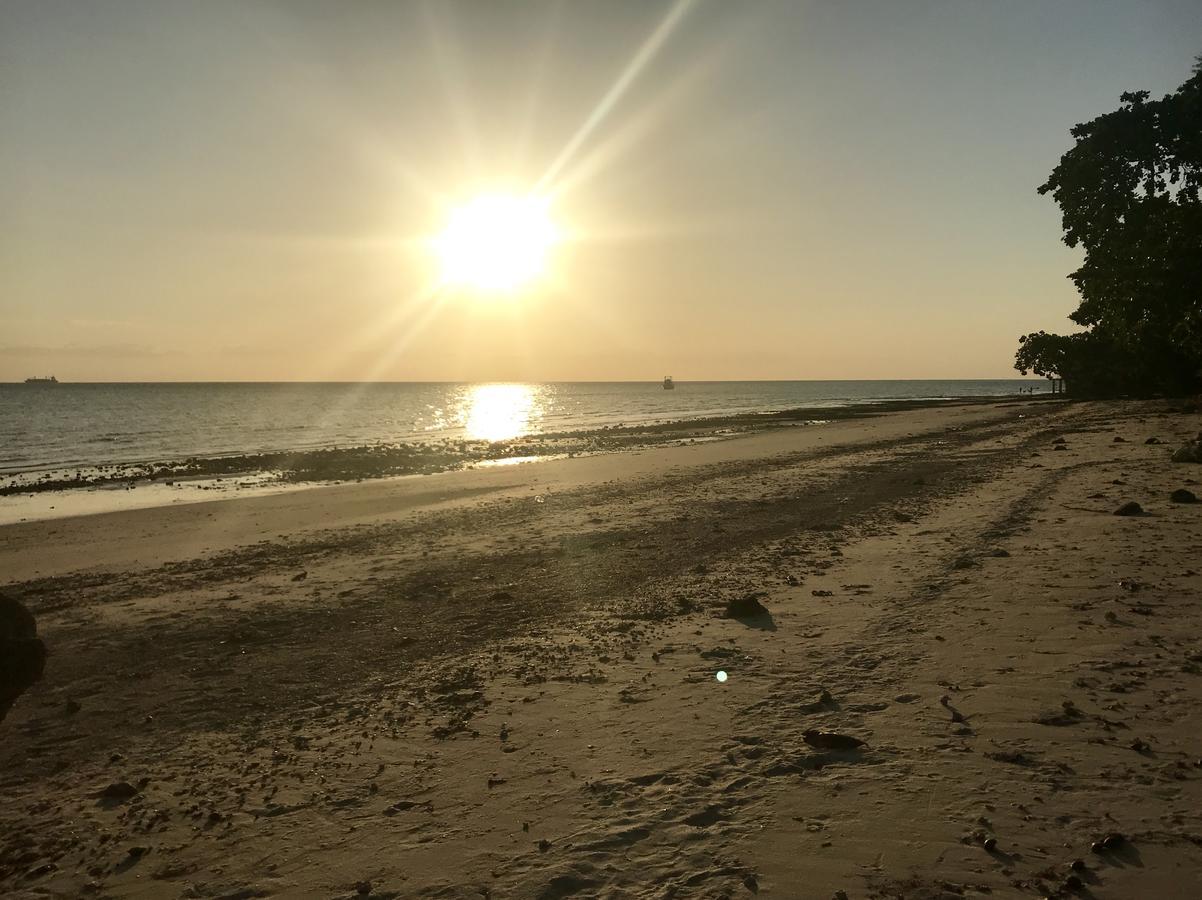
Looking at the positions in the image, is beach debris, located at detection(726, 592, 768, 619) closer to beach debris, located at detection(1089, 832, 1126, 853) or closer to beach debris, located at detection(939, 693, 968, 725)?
beach debris, located at detection(939, 693, 968, 725)

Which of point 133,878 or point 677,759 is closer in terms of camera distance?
point 133,878

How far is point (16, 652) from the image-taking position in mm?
7008

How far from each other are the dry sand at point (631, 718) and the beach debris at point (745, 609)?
0.47 feet

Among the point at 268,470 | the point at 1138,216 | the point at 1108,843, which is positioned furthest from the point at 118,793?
the point at 268,470

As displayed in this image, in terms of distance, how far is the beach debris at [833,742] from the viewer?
5.99m

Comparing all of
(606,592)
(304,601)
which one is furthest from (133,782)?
(606,592)

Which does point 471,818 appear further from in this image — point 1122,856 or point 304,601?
point 304,601

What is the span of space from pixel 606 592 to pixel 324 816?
21.6ft

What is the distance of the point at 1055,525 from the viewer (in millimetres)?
13969

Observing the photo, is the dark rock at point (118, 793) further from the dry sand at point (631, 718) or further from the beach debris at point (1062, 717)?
the beach debris at point (1062, 717)

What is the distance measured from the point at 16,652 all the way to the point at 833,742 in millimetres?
7430

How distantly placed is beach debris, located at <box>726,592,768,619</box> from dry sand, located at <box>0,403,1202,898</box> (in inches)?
5.6

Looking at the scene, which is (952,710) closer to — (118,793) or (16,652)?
(118,793)

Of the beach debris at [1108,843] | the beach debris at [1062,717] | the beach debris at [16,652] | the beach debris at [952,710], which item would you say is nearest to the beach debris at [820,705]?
the beach debris at [952,710]
